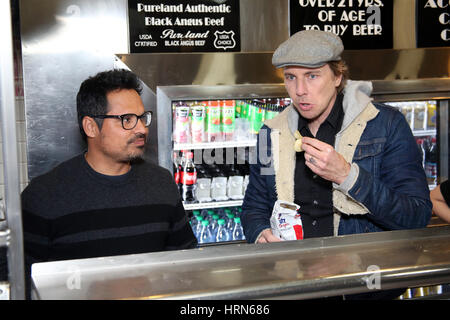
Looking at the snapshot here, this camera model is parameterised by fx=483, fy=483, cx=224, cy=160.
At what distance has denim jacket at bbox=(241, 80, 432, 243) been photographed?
1.85 meters

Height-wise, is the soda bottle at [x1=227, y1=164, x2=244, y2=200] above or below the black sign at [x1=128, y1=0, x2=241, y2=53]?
below

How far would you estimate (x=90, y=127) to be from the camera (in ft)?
7.94

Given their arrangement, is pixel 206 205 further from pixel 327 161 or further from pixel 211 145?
pixel 327 161

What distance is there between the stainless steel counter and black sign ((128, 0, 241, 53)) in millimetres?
2400

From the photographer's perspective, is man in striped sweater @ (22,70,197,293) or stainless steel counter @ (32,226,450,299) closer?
stainless steel counter @ (32,226,450,299)

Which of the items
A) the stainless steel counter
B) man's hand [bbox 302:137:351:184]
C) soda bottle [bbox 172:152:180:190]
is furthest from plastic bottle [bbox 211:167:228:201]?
the stainless steel counter

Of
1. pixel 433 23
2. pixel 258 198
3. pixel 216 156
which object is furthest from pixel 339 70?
pixel 433 23

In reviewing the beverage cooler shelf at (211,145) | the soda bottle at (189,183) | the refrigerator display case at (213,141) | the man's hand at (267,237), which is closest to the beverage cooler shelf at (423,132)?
the refrigerator display case at (213,141)

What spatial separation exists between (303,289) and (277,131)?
1324mm

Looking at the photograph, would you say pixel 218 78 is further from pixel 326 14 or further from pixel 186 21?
pixel 326 14

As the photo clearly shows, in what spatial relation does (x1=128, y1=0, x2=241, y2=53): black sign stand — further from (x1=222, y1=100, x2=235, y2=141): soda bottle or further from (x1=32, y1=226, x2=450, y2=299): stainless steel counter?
(x1=32, y1=226, x2=450, y2=299): stainless steel counter

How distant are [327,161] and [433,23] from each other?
8.95ft

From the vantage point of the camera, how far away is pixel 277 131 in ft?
7.63

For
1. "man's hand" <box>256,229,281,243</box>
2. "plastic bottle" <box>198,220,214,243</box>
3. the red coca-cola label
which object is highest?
the red coca-cola label
